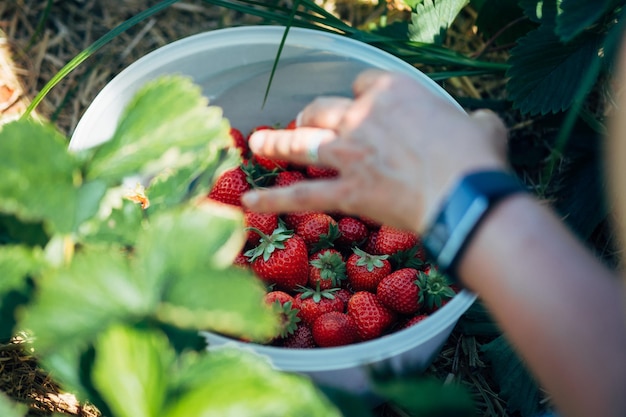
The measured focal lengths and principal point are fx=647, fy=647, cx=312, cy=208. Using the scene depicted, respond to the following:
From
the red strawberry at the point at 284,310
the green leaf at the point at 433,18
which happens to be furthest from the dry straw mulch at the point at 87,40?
the red strawberry at the point at 284,310

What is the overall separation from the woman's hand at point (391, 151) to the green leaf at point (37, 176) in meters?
0.24

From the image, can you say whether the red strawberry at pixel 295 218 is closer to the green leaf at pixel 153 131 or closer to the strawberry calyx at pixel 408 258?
the strawberry calyx at pixel 408 258

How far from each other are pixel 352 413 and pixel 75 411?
0.61 m

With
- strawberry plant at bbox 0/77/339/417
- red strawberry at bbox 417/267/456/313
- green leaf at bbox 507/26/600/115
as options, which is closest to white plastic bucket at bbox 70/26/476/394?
red strawberry at bbox 417/267/456/313

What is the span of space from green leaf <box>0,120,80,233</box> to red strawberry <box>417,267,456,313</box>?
0.58m

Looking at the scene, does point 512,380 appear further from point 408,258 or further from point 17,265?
point 17,265

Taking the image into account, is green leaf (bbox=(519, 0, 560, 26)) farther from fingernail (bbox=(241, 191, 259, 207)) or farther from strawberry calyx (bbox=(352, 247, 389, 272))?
fingernail (bbox=(241, 191, 259, 207))

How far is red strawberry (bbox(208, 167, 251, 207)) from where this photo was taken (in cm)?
96

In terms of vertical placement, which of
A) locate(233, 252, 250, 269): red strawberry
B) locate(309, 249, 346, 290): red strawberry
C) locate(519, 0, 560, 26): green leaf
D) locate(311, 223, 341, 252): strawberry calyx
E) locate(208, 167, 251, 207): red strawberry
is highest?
locate(519, 0, 560, 26): green leaf

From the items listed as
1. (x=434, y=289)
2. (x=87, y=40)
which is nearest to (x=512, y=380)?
(x=434, y=289)

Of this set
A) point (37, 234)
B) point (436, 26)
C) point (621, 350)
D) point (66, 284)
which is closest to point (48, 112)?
point (436, 26)

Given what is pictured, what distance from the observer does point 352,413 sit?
1.38ft

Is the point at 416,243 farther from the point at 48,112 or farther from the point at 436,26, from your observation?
the point at 48,112

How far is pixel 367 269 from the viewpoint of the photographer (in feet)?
3.04
